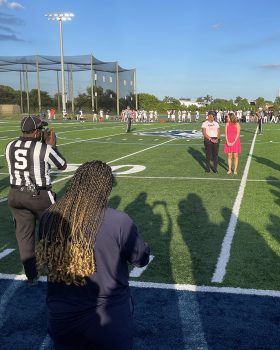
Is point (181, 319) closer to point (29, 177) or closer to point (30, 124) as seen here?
point (29, 177)

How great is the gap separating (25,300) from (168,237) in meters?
2.59

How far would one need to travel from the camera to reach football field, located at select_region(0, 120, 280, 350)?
3.82 meters

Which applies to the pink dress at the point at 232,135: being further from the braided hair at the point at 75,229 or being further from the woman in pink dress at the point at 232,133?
the braided hair at the point at 75,229

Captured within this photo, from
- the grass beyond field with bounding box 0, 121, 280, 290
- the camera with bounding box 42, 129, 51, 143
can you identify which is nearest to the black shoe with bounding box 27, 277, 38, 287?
the grass beyond field with bounding box 0, 121, 280, 290

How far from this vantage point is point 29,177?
4.57 metres

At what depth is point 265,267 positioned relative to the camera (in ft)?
17.2

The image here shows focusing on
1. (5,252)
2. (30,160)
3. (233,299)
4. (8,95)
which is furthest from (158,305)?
(8,95)

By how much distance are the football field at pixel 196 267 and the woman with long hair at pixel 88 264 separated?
138 cm

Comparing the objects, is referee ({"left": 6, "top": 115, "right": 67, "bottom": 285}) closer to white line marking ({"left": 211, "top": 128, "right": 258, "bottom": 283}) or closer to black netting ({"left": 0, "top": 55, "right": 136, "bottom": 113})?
white line marking ({"left": 211, "top": 128, "right": 258, "bottom": 283})

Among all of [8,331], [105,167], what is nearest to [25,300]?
[8,331]

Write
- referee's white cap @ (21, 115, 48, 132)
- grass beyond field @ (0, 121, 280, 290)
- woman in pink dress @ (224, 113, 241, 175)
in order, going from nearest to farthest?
referee's white cap @ (21, 115, 48, 132), grass beyond field @ (0, 121, 280, 290), woman in pink dress @ (224, 113, 241, 175)

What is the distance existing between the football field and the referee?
625 mm

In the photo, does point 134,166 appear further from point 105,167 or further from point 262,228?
point 105,167

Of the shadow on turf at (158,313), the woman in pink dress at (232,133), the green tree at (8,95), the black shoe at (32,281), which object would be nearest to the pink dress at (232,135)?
the woman in pink dress at (232,133)
